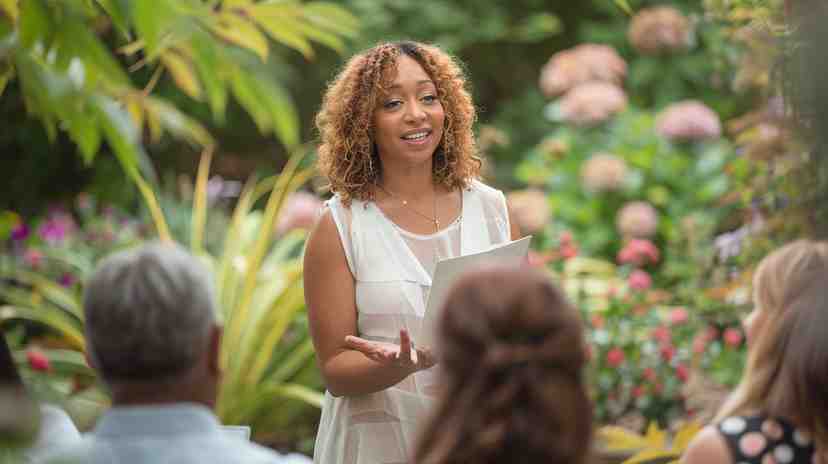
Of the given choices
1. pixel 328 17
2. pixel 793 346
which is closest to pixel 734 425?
pixel 793 346

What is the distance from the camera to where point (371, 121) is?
2.94 meters

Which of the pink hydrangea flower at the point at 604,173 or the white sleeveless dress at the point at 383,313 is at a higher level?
the pink hydrangea flower at the point at 604,173

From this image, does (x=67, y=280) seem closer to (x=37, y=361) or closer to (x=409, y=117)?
(x=37, y=361)

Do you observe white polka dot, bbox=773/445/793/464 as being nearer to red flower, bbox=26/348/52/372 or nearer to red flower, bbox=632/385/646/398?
red flower, bbox=632/385/646/398

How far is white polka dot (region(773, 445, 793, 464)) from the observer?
1.97 m

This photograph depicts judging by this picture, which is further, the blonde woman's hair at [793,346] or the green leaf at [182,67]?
the green leaf at [182,67]

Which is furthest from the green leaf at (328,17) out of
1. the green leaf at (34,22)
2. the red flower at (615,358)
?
the red flower at (615,358)

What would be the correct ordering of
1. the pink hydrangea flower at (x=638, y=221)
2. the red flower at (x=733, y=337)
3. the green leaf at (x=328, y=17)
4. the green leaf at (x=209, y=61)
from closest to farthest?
the green leaf at (x=209, y=61) → the green leaf at (x=328, y=17) → the red flower at (x=733, y=337) → the pink hydrangea flower at (x=638, y=221)

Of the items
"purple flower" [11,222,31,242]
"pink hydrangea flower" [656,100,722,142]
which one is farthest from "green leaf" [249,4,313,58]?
"purple flower" [11,222,31,242]

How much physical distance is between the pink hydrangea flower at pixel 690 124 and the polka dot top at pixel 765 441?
16.5 feet

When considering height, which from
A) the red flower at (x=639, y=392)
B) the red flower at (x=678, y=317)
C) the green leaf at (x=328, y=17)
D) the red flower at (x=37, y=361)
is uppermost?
the green leaf at (x=328, y=17)

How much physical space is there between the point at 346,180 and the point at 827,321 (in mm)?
1341

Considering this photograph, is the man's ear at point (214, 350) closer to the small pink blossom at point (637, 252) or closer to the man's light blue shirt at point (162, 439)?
the man's light blue shirt at point (162, 439)

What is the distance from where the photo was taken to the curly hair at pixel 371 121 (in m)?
2.93
